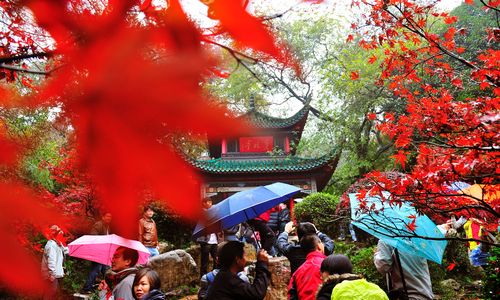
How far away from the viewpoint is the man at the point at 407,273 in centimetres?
268

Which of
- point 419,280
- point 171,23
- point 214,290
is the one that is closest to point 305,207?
point 419,280

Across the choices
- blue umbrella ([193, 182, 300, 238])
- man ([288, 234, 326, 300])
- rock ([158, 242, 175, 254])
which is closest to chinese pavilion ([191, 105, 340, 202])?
rock ([158, 242, 175, 254])

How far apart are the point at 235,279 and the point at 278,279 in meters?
2.95

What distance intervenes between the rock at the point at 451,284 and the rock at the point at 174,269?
4078 millimetres

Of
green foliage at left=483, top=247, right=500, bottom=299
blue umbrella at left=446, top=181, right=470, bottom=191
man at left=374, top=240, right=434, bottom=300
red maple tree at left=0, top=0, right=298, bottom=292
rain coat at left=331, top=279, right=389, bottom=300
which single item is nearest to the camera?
red maple tree at left=0, top=0, right=298, bottom=292

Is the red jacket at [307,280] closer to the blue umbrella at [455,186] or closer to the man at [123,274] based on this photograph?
the man at [123,274]

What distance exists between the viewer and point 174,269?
6.44 m

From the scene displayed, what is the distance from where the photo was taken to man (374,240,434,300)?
8.79ft

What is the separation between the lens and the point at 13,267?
0.87 metres

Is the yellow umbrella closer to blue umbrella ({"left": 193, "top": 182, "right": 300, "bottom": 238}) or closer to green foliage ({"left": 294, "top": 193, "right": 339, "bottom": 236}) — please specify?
blue umbrella ({"left": 193, "top": 182, "right": 300, "bottom": 238})

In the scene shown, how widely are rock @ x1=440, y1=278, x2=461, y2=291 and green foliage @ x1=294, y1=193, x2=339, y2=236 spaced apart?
2933 millimetres

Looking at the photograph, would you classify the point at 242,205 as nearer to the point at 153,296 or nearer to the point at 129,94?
the point at 153,296

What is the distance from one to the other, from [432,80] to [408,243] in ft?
33.8

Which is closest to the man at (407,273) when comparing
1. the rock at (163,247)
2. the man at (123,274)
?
the man at (123,274)
